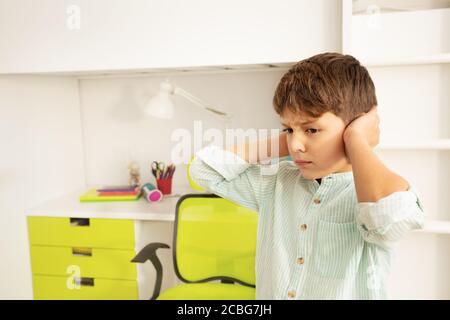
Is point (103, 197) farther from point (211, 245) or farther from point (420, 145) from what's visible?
point (420, 145)

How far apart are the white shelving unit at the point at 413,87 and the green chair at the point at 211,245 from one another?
55 centimetres

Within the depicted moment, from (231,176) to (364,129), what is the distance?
0.35 m

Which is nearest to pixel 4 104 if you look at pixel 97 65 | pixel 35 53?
pixel 35 53

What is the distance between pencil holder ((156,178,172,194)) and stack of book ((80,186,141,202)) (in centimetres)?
10

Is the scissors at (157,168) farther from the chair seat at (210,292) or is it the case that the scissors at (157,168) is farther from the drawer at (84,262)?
the chair seat at (210,292)

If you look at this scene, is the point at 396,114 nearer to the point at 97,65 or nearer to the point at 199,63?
the point at 199,63

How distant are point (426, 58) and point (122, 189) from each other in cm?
133

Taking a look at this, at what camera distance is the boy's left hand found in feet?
2.56

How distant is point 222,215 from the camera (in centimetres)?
155

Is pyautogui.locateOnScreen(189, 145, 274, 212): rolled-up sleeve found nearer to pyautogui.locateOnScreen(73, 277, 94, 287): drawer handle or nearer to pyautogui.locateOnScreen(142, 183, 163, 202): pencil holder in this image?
pyautogui.locateOnScreen(142, 183, 163, 202): pencil holder

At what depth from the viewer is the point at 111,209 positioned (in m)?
1.76

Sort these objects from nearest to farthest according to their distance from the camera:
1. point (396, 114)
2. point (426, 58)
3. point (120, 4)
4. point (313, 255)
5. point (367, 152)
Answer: point (367, 152) < point (313, 255) < point (426, 58) < point (396, 114) < point (120, 4)

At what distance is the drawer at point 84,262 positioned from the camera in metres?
1.74

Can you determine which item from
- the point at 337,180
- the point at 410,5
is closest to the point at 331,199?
the point at 337,180
